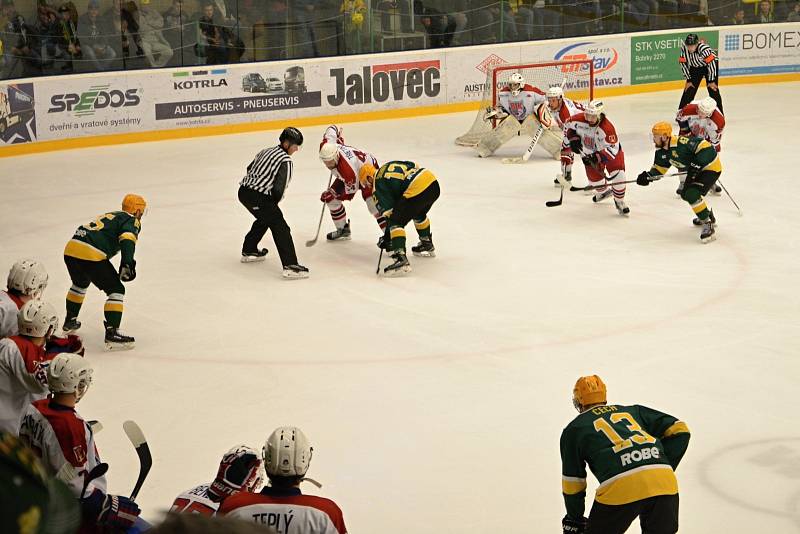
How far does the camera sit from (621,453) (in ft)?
11.5

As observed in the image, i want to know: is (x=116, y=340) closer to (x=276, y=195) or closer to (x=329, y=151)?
(x=276, y=195)

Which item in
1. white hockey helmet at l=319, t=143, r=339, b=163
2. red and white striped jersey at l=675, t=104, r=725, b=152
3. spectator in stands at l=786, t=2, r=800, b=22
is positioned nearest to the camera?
white hockey helmet at l=319, t=143, r=339, b=163

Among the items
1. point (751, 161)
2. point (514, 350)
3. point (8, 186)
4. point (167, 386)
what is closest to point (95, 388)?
point (167, 386)

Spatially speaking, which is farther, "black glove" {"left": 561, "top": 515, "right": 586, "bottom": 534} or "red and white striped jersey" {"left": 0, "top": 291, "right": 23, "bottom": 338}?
"red and white striped jersey" {"left": 0, "top": 291, "right": 23, "bottom": 338}

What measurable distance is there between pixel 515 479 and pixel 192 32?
1089cm

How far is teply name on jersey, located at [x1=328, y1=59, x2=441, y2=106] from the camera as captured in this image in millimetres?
15352

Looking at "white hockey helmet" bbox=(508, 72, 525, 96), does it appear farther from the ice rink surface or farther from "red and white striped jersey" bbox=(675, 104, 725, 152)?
"red and white striped jersey" bbox=(675, 104, 725, 152)

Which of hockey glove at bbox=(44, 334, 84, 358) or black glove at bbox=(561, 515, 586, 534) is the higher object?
hockey glove at bbox=(44, 334, 84, 358)

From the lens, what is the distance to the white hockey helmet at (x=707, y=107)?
10109 mm

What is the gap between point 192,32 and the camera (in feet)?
47.9

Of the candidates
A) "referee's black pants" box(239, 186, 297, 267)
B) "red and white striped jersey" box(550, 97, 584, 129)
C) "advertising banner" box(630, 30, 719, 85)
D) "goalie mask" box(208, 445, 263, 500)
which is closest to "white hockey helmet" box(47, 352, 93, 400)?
"goalie mask" box(208, 445, 263, 500)

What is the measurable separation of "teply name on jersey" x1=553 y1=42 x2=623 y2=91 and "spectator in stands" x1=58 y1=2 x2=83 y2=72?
22.1 feet

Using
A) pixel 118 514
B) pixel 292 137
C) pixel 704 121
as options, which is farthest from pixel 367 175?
pixel 118 514

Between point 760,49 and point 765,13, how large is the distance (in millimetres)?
692
